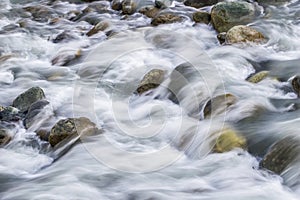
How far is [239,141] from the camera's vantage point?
4863 mm

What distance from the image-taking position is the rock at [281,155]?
14.3 ft

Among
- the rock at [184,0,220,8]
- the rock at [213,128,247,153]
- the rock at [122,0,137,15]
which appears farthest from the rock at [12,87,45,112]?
the rock at [184,0,220,8]

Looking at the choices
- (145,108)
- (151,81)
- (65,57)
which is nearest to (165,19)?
(65,57)

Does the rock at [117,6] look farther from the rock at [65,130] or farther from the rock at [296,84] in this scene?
the rock at [65,130]

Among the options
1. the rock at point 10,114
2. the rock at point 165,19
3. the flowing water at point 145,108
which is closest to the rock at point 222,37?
the flowing water at point 145,108

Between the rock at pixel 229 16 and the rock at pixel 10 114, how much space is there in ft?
13.0

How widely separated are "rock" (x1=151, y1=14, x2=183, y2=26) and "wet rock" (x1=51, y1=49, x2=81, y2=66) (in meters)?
1.73

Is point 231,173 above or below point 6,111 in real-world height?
above

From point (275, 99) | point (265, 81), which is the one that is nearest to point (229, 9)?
point (265, 81)

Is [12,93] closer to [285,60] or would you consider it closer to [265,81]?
[265,81]

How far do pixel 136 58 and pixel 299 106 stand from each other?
291 centimetres

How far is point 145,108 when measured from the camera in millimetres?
6117

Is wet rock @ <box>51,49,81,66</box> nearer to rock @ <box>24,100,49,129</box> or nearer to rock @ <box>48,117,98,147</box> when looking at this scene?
rock @ <box>24,100,49,129</box>

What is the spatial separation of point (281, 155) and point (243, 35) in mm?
3612
